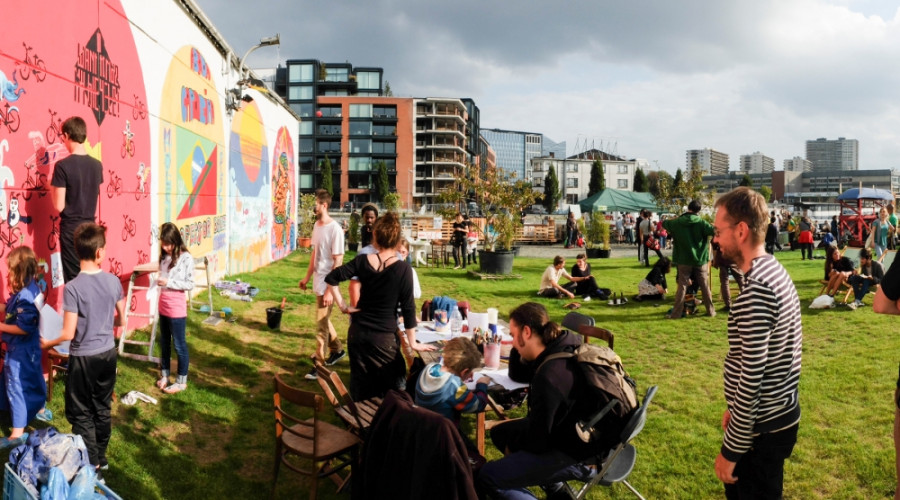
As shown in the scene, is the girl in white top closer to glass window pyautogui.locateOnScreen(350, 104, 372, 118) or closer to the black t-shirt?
the black t-shirt

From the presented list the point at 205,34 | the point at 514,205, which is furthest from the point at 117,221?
the point at 514,205

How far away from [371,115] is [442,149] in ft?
32.0

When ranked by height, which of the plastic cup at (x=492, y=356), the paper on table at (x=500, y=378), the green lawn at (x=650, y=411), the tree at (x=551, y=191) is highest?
the tree at (x=551, y=191)

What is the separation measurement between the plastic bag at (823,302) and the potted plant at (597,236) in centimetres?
1165

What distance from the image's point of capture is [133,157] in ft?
24.0

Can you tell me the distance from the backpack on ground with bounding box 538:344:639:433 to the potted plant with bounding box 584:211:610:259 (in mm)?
19425

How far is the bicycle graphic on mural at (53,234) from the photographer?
214 inches

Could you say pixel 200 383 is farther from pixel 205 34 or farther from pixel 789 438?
pixel 205 34

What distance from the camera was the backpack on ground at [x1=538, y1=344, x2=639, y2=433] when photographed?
3316 millimetres

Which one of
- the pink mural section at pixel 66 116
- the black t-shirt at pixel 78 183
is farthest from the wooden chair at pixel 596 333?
the pink mural section at pixel 66 116

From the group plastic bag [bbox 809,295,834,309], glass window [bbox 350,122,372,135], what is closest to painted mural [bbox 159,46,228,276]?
plastic bag [bbox 809,295,834,309]

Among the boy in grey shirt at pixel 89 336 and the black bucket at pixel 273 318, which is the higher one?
the boy in grey shirt at pixel 89 336

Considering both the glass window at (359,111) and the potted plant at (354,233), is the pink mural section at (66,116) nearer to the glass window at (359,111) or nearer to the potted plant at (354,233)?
the potted plant at (354,233)

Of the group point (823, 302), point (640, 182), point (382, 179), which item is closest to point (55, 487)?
point (823, 302)
